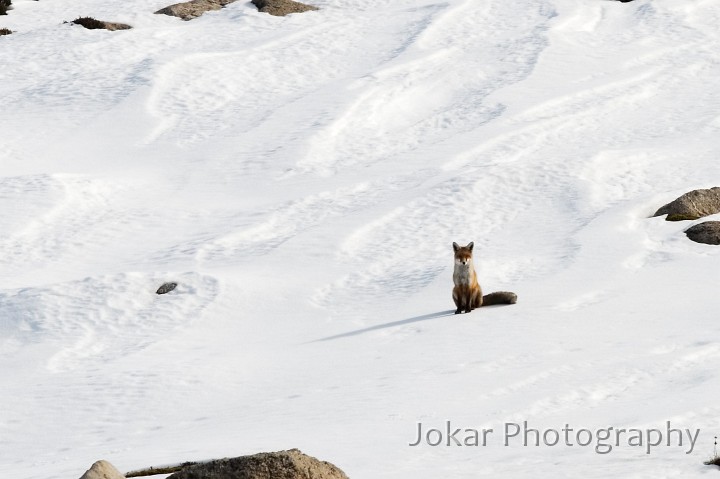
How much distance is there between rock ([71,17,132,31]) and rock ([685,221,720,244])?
1817cm

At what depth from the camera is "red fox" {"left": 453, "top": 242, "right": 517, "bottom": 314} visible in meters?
14.8

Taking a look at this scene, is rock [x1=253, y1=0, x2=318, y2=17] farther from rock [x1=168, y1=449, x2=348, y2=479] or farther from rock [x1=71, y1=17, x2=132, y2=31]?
rock [x1=168, y1=449, x2=348, y2=479]

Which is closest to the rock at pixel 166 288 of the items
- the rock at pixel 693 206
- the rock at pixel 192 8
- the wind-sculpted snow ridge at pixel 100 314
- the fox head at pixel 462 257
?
the wind-sculpted snow ridge at pixel 100 314

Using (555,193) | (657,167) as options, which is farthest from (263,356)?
(657,167)

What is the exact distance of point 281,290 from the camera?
17.5 meters

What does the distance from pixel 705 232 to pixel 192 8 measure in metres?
19.2

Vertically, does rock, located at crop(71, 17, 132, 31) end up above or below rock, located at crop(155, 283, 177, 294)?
above

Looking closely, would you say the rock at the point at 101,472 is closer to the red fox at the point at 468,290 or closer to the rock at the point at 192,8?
the red fox at the point at 468,290

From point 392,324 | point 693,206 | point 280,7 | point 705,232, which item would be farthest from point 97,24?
point 705,232

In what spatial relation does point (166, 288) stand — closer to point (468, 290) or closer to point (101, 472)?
point (468, 290)

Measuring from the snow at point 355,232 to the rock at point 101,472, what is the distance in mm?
1801

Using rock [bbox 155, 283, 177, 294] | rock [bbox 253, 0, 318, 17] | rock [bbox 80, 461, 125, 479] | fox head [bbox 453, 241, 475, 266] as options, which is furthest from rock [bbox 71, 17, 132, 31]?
rock [bbox 80, 461, 125, 479]

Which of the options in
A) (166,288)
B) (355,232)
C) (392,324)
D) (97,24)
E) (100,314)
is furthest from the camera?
(97,24)

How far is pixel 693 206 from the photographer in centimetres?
1945
